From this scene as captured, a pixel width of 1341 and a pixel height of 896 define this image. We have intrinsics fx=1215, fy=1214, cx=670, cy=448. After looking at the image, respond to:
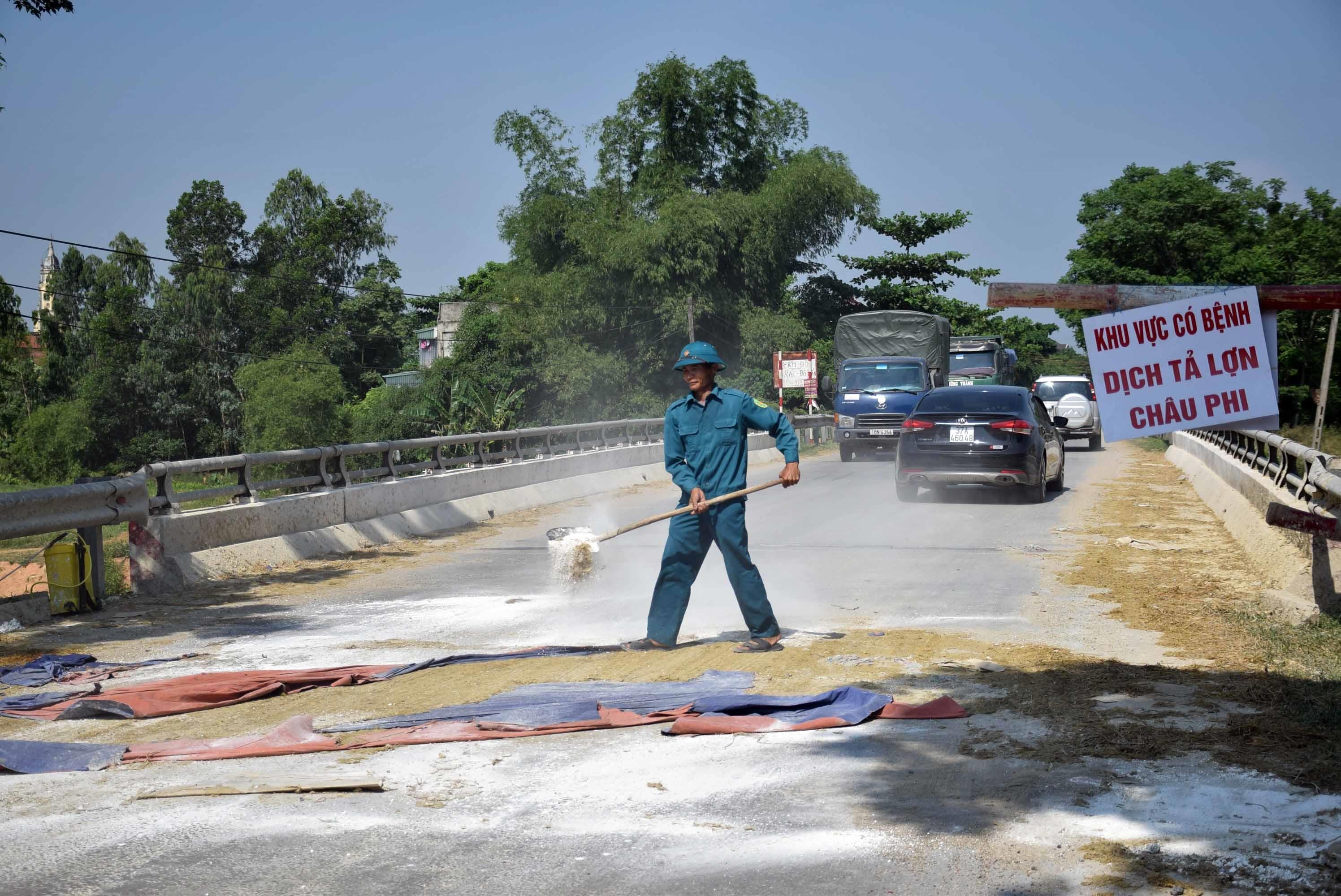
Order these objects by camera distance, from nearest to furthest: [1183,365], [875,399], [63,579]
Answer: [1183,365] → [63,579] → [875,399]

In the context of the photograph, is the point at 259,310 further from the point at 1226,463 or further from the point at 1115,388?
the point at 1115,388

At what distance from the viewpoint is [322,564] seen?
12719mm

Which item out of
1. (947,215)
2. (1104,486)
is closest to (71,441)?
(947,215)

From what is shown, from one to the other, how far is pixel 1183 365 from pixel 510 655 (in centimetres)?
430

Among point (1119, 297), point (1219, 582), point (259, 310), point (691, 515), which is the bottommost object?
point (1219, 582)

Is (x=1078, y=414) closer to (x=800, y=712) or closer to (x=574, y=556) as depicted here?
(x=574, y=556)

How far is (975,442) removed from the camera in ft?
54.9

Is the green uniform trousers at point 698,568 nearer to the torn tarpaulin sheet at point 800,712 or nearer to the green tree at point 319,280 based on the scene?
the torn tarpaulin sheet at point 800,712

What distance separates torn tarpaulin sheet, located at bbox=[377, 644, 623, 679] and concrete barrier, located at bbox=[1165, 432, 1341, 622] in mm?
→ 4596

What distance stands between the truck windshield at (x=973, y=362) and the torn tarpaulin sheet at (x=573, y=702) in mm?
32146

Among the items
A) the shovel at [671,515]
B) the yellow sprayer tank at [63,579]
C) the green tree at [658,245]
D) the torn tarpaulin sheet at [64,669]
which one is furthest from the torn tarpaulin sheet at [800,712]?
the green tree at [658,245]

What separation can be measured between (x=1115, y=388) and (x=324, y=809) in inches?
152

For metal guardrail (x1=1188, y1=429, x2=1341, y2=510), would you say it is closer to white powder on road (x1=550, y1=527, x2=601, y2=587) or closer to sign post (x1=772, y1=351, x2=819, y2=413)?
white powder on road (x1=550, y1=527, x2=601, y2=587)

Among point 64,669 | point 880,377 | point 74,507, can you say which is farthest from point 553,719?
point 880,377
